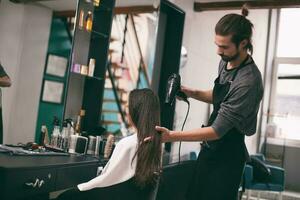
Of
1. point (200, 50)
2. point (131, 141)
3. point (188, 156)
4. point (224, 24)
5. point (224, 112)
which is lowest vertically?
point (188, 156)

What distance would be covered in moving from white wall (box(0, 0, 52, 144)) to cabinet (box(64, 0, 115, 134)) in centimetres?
33

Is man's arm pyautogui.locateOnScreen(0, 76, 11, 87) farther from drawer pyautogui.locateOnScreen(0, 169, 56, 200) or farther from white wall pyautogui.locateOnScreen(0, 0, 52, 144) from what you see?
drawer pyautogui.locateOnScreen(0, 169, 56, 200)

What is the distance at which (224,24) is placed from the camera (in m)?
1.60

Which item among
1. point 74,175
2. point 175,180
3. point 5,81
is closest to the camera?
point 74,175

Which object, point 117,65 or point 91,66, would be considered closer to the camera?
point 91,66

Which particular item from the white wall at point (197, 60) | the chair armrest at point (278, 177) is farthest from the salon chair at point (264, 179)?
the white wall at point (197, 60)

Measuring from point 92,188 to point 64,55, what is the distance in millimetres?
1287

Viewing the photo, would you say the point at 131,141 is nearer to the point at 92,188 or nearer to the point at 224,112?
the point at 92,188

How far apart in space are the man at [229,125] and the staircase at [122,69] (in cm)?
145

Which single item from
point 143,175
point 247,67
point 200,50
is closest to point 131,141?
point 143,175

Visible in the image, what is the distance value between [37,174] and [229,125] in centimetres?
88

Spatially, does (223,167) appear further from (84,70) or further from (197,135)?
(84,70)

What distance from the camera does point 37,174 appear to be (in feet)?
5.37

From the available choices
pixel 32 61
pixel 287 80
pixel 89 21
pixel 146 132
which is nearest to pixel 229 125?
pixel 146 132
